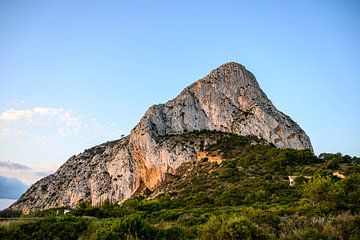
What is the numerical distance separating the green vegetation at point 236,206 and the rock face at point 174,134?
4.05 m

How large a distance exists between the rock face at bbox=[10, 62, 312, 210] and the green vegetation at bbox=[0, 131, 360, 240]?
4047 mm

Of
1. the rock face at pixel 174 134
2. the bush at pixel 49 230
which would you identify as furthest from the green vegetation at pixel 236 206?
the rock face at pixel 174 134

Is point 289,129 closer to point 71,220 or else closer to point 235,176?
point 235,176

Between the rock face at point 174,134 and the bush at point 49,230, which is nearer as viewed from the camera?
the bush at point 49,230

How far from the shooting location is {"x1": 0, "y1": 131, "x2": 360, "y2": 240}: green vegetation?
15.1 metres

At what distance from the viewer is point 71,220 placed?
20016mm

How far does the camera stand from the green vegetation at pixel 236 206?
15.1 metres

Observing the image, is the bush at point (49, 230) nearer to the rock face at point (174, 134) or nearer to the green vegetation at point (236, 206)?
the green vegetation at point (236, 206)

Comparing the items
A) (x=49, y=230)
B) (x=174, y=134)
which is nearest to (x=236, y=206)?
(x=49, y=230)

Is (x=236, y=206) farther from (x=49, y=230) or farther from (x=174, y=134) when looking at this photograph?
(x=174, y=134)

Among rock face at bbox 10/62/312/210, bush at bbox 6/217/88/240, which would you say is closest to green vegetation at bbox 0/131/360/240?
bush at bbox 6/217/88/240

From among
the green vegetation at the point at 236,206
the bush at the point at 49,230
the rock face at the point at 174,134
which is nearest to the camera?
the green vegetation at the point at 236,206

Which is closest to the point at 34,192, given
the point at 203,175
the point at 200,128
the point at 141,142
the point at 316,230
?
the point at 141,142

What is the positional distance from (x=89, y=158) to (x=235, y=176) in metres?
56.8
